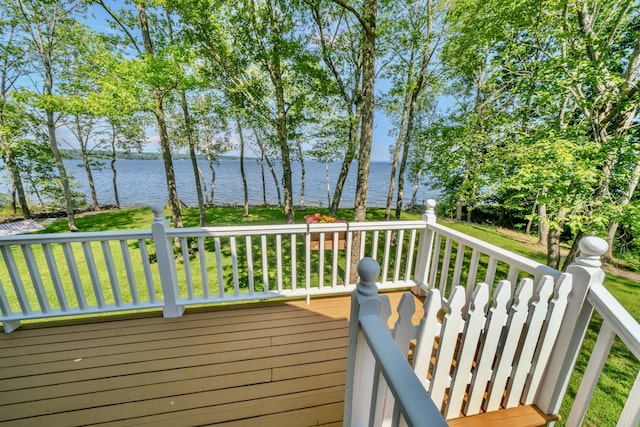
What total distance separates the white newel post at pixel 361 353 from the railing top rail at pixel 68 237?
216cm

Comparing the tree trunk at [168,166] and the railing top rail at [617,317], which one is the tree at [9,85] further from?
the railing top rail at [617,317]

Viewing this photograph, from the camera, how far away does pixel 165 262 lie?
231cm

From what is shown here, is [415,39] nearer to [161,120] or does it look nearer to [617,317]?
[161,120]

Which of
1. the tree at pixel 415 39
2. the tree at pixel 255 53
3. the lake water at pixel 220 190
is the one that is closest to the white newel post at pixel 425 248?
the tree at pixel 255 53

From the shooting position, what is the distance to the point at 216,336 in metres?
2.21

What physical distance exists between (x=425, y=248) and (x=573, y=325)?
58.6 inches

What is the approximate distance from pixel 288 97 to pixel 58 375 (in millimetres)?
7339

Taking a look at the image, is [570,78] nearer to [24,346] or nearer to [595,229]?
[595,229]

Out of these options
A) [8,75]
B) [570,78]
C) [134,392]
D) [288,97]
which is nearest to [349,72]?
[288,97]

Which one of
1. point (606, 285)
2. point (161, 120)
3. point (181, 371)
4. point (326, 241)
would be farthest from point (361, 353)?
point (606, 285)

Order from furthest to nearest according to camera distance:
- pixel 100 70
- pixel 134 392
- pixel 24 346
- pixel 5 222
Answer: pixel 5 222, pixel 100 70, pixel 24 346, pixel 134 392

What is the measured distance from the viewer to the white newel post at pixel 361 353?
960mm

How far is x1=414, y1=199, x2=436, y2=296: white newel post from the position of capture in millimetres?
2773

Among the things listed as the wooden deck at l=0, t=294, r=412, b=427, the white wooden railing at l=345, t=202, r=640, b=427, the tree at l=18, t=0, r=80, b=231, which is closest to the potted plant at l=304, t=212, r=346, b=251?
the wooden deck at l=0, t=294, r=412, b=427
